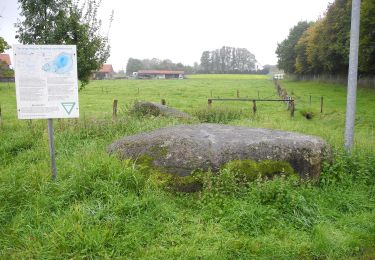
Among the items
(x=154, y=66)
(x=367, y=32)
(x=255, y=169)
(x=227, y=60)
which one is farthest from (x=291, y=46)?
(x=255, y=169)

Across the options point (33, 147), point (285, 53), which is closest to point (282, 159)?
point (33, 147)

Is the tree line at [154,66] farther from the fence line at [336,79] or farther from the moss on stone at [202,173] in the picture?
the moss on stone at [202,173]

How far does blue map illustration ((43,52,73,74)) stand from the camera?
526 cm

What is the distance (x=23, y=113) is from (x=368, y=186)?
225 inches

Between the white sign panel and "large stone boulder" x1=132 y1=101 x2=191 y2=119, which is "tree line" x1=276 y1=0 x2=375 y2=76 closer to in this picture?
"large stone boulder" x1=132 y1=101 x2=191 y2=119

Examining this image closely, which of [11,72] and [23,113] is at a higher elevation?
[11,72]

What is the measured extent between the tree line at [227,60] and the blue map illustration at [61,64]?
5051 inches

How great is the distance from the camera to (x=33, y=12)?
1267 cm

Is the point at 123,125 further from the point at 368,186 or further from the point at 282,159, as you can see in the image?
the point at 368,186

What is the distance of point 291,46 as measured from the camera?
245 ft

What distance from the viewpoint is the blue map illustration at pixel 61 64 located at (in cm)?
526

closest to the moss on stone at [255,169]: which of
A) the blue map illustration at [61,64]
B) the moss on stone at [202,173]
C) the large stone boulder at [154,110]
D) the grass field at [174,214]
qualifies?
the moss on stone at [202,173]

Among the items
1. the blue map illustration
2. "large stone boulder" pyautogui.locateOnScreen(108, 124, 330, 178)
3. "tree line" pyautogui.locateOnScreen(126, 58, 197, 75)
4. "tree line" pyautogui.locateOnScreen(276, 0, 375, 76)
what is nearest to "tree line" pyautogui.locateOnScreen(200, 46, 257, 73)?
"tree line" pyautogui.locateOnScreen(126, 58, 197, 75)

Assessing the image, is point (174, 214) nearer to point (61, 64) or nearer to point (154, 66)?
point (61, 64)
